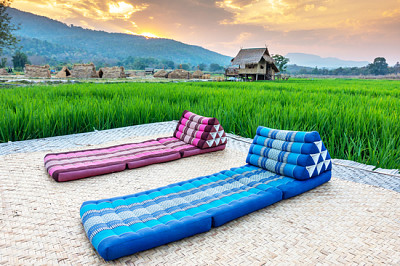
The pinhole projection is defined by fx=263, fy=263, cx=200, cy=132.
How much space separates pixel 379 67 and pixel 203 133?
73.2 meters

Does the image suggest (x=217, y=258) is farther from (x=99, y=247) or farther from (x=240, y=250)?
(x=99, y=247)

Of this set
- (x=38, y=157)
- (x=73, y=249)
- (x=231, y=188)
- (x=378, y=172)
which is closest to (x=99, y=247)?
(x=73, y=249)

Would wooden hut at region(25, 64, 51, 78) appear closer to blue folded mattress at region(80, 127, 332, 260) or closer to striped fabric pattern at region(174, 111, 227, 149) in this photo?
striped fabric pattern at region(174, 111, 227, 149)

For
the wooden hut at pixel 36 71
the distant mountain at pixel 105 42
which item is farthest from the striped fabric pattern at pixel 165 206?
the distant mountain at pixel 105 42

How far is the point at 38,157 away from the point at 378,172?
354 centimetres

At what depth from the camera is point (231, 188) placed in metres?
2.06

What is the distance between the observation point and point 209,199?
1854mm

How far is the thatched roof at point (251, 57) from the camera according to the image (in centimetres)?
2580

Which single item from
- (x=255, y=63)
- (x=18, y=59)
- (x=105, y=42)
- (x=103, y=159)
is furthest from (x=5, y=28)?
(x=105, y=42)

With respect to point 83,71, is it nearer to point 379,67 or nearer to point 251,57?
point 251,57

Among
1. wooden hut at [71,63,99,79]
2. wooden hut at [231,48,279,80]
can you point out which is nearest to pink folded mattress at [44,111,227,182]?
wooden hut at [71,63,99,79]

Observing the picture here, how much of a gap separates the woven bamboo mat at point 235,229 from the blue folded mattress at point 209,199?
81 mm

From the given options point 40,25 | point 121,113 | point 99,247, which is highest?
point 40,25

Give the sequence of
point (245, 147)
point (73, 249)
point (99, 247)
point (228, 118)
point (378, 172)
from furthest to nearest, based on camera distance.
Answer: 1. point (228, 118)
2. point (245, 147)
3. point (378, 172)
4. point (73, 249)
5. point (99, 247)
